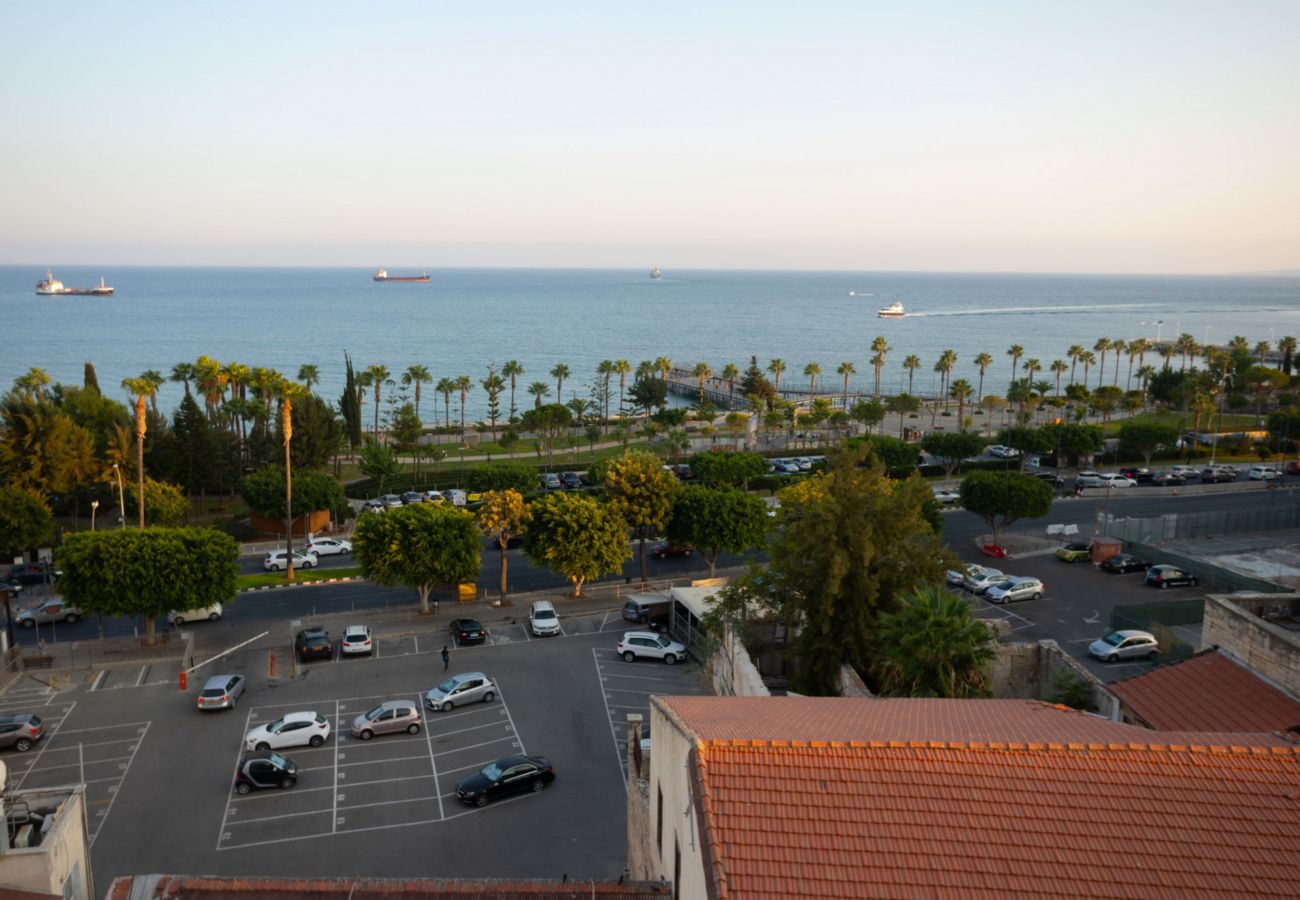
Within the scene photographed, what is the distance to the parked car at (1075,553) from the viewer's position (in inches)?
1967

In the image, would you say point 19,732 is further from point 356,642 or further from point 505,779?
point 505,779

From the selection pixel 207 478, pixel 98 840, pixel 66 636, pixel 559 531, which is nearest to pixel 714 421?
pixel 207 478

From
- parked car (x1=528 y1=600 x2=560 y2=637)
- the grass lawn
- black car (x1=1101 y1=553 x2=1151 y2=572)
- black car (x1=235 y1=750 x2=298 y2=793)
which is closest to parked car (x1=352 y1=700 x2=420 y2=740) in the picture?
black car (x1=235 y1=750 x2=298 y2=793)

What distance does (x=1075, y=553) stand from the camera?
4994 cm

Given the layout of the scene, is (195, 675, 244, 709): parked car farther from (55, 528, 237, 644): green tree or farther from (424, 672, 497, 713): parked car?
(424, 672, 497, 713): parked car

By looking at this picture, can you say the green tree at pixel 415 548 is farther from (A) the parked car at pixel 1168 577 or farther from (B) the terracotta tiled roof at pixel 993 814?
(A) the parked car at pixel 1168 577

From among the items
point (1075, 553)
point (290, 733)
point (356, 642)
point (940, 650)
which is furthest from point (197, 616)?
point (1075, 553)

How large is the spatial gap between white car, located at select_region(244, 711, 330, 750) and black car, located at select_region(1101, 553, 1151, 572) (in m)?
38.6

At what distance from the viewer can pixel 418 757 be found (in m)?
29.2

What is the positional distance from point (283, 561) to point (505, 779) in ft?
93.1

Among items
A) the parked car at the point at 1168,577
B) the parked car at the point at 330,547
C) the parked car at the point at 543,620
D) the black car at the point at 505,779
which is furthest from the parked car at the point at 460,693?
the parked car at the point at 1168,577

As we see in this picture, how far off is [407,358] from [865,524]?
556ft

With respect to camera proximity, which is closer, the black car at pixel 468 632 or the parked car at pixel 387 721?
the parked car at pixel 387 721

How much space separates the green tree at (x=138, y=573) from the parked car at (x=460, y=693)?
36.8ft
